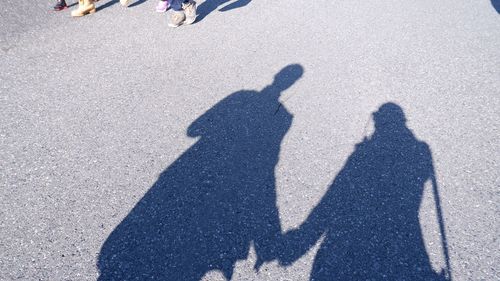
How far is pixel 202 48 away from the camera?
5.53 metres

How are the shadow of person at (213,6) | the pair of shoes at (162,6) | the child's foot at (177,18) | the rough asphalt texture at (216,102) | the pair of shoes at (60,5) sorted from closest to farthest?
1. the rough asphalt texture at (216,102)
2. the child's foot at (177,18)
3. the pair of shoes at (60,5)
4. the pair of shoes at (162,6)
5. the shadow of person at (213,6)

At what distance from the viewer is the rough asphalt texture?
120 inches

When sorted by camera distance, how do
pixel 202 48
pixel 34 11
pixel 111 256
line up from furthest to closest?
pixel 34 11 < pixel 202 48 < pixel 111 256

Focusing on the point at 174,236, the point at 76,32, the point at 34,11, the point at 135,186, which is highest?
the point at 34,11

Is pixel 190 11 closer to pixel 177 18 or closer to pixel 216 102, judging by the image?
pixel 177 18

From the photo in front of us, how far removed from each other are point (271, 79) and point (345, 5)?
3.82 meters

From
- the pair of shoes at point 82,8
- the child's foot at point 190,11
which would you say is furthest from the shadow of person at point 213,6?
the pair of shoes at point 82,8

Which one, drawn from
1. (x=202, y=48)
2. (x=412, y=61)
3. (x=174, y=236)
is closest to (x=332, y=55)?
(x=412, y=61)

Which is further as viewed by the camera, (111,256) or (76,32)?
(76,32)

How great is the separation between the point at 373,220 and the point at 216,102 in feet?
8.16

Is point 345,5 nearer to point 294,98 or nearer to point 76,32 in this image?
point 294,98

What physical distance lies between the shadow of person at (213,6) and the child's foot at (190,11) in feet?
1.06

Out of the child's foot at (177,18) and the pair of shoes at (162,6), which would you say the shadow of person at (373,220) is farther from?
the pair of shoes at (162,6)

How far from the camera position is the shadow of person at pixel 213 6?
6644 mm
